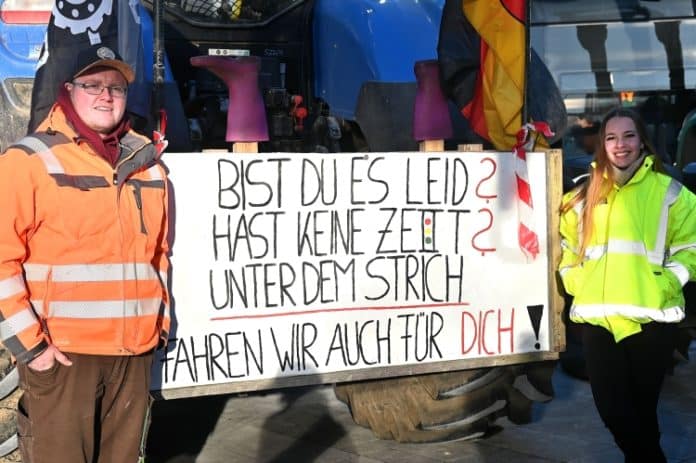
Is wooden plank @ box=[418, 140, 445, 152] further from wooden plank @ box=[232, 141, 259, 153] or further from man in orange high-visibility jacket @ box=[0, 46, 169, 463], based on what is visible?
man in orange high-visibility jacket @ box=[0, 46, 169, 463]

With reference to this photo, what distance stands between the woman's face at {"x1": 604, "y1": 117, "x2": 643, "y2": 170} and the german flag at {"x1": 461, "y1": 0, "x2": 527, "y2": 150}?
2.83 feet

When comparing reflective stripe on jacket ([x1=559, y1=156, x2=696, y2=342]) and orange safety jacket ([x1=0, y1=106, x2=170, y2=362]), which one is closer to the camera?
orange safety jacket ([x1=0, y1=106, x2=170, y2=362])

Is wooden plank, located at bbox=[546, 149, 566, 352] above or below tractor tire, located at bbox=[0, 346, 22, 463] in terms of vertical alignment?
above

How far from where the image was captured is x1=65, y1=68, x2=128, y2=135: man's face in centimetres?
358

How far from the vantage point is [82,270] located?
3.48 m

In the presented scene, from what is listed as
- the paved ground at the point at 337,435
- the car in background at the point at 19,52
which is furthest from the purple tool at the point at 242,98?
the paved ground at the point at 337,435

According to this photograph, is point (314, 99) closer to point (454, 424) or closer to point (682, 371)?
point (454, 424)

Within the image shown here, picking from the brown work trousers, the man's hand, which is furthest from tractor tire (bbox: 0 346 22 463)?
the man's hand

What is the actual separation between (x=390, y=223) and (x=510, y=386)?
1.12 metres

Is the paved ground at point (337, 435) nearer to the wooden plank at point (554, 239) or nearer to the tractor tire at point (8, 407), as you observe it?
the wooden plank at point (554, 239)

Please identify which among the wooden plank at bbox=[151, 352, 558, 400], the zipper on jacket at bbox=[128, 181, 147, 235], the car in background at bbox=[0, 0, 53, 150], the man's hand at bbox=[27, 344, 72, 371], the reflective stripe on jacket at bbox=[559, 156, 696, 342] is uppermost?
the car in background at bbox=[0, 0, 53, 150]

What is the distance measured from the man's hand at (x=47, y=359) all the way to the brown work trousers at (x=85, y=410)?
0.03 meters

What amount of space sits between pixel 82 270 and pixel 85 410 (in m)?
0.46

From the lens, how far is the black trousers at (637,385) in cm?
415
